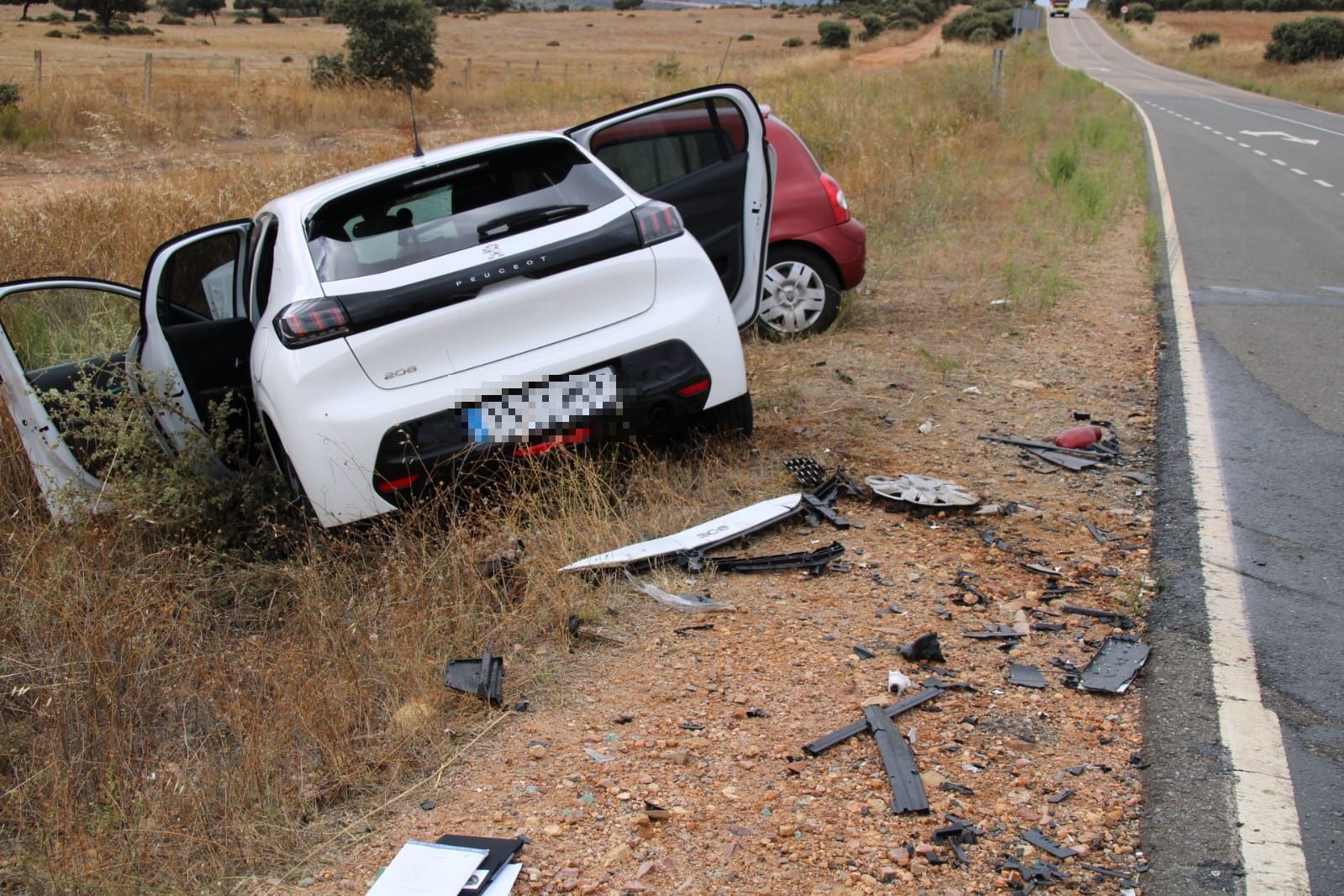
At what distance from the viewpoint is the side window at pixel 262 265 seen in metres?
5.18

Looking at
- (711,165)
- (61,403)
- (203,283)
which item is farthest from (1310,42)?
(61,403)

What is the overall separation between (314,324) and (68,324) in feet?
11.9

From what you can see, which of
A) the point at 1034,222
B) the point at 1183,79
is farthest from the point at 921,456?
the point at 1183,79

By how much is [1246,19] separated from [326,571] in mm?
89873

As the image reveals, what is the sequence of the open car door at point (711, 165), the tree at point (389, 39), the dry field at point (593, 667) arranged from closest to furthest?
1. the dry field at point (593, 667)
2. the open car door at point (711, 165)
3. the tree at point (389, 39)

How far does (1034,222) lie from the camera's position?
40.2ft

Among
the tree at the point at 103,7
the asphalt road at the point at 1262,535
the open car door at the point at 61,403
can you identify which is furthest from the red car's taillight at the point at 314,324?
the tree at the point at 103,7

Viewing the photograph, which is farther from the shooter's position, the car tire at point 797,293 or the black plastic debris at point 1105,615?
the car tire at point 797,293

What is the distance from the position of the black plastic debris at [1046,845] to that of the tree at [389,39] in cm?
3120

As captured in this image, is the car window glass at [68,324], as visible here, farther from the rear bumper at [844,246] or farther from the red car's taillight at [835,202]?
the red car's taillight at [835,202]

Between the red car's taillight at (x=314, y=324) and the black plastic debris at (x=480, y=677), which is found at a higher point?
the red car's taillight at (x=314, y=324)

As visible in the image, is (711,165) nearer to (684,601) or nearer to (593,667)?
(684,601)

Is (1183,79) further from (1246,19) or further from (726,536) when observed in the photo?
(726,536)

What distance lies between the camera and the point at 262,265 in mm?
5309
